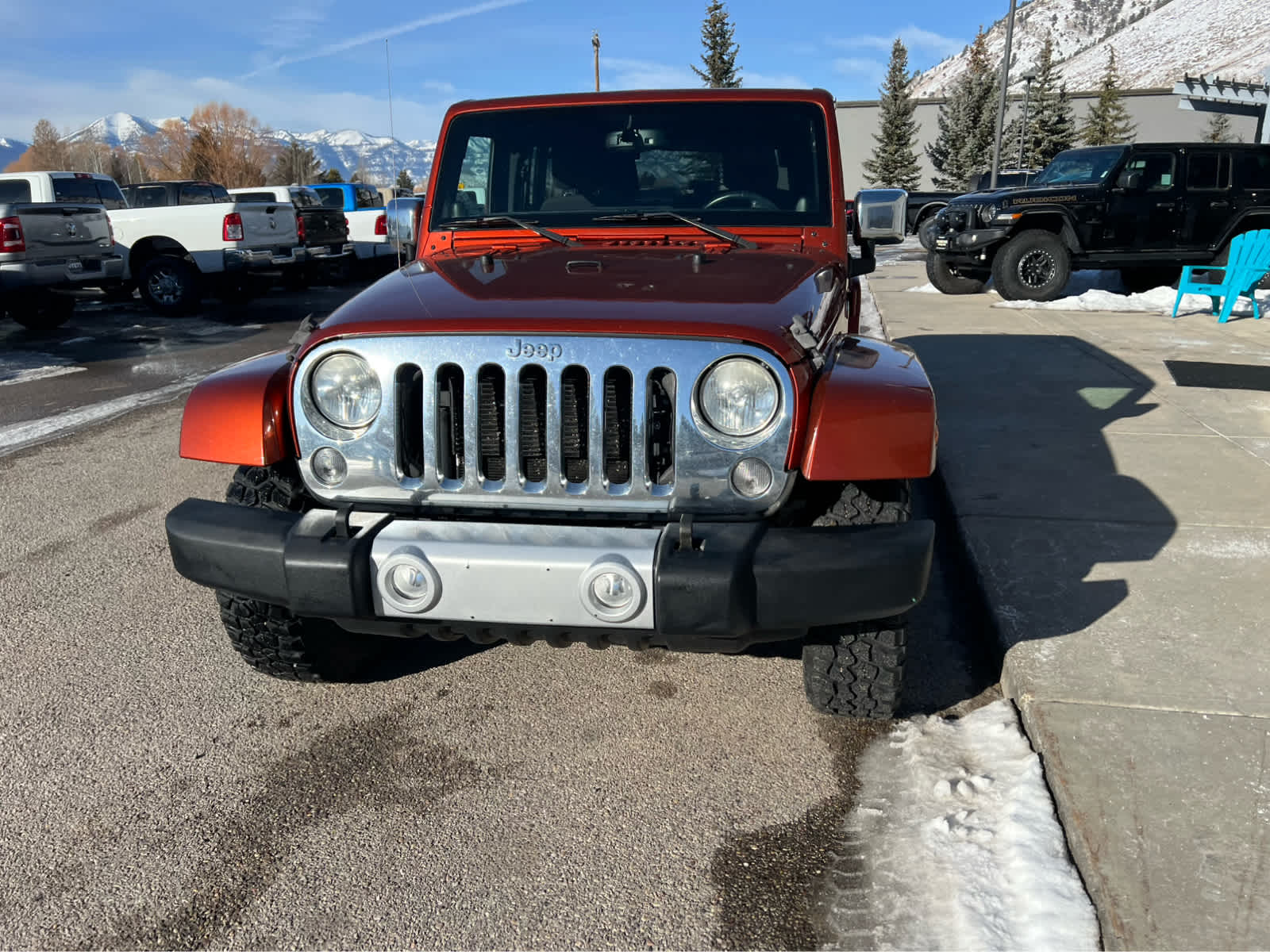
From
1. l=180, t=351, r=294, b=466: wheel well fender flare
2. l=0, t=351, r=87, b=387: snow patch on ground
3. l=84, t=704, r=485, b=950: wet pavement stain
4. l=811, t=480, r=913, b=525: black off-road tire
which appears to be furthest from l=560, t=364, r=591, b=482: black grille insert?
l=0, t=351, r=87, b=387: snow patch on ground

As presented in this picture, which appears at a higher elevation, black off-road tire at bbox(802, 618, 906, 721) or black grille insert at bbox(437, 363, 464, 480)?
black grille insert at bbox(437, 363, 464, 480)

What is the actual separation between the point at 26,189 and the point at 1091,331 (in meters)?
12.7

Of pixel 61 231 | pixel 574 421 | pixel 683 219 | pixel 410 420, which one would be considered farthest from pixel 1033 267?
pixel 61 231

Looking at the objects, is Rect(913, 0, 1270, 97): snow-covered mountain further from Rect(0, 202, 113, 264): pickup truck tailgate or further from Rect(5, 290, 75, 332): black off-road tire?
Rect(5, 290, 75, 332): black off-road tire

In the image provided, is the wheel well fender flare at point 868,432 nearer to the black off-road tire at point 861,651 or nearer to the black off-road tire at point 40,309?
the black off-road tire at point 861,651

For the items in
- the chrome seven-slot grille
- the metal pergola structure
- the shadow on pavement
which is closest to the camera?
the chrome seven-slot grille

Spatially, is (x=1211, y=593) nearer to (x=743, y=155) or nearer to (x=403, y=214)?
(x=743, y=155)

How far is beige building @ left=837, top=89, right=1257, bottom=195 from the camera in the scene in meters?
47.1

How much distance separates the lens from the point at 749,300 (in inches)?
99.2

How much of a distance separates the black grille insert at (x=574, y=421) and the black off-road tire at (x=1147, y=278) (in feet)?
38.5

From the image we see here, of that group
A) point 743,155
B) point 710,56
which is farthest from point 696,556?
point 710,56

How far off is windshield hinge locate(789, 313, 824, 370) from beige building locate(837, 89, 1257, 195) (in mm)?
46661

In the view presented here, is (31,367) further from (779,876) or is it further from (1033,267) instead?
(1033,267)

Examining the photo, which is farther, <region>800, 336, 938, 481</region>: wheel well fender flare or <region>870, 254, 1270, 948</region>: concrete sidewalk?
<region>800, 336, 938, 481</region>: wheel well fender flare
